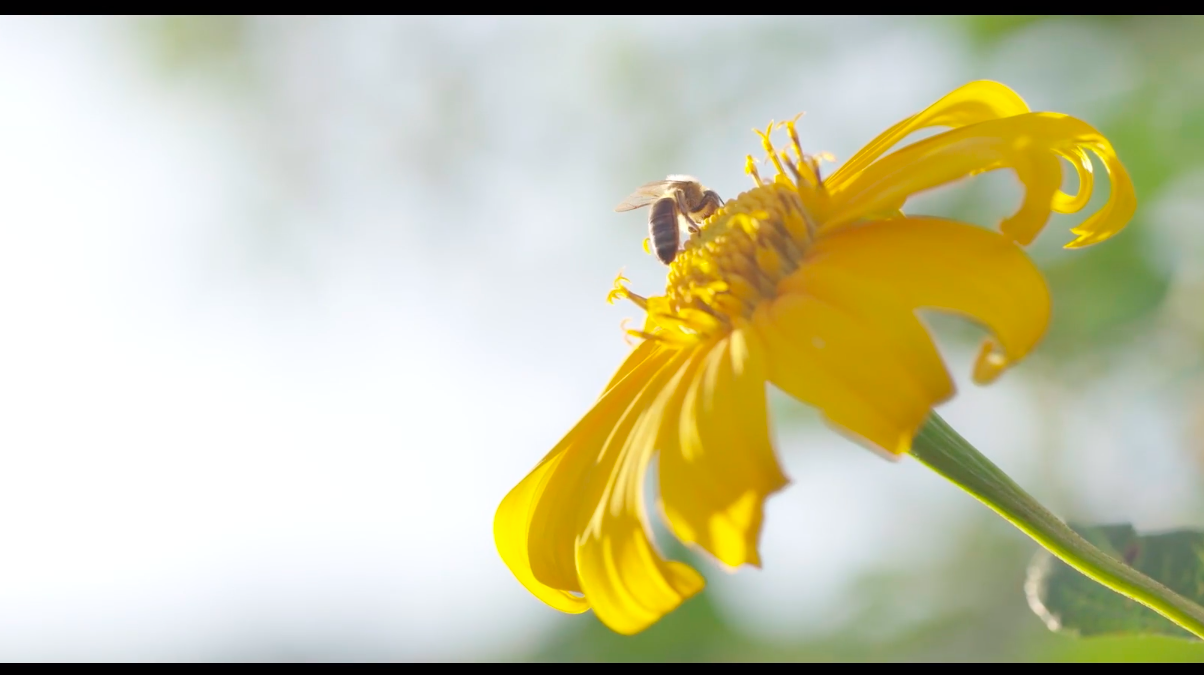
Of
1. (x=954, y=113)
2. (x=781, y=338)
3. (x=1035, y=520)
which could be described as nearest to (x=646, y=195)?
(x=954, y=113)

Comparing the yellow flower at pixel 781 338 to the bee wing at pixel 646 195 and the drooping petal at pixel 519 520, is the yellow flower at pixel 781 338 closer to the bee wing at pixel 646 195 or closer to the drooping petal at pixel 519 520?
the drooping petal at pixel 519 520

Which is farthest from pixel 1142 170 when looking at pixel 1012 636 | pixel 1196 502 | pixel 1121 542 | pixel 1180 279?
pixel 1121 542

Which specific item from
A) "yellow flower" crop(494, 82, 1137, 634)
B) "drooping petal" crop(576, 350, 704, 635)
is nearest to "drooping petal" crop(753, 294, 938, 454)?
"yellow flower" crop(494, 82, 1137, 634)

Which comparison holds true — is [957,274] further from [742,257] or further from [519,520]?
[519,520]

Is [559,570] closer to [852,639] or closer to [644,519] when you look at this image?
[644,519]

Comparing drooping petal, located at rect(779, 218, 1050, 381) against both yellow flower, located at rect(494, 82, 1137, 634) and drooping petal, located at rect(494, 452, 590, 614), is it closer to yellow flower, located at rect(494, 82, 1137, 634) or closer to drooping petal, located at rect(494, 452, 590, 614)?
yellow flower, located at rect(494, 82, 1137, 634)

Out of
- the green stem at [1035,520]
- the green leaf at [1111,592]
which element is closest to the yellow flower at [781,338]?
the green stem at [1035,520]
